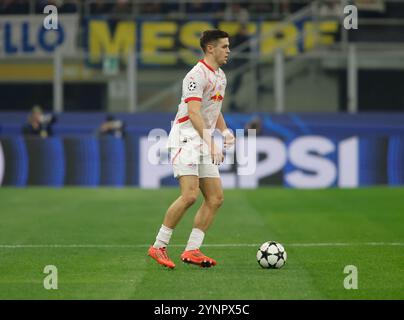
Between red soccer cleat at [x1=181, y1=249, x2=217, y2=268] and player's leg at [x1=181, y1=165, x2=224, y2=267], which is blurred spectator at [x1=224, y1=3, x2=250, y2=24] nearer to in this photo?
player's leg at [x1=181, y1=165, x2=224, y2=267]

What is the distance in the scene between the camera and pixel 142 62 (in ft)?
93.9

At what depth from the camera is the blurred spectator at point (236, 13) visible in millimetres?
31450

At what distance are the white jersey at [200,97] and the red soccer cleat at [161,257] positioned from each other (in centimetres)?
115

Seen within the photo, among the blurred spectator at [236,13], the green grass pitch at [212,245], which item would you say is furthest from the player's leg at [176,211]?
the blurred spectator at [236,13]

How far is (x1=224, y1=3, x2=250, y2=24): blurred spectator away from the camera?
3145cm

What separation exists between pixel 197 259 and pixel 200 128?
145 cm

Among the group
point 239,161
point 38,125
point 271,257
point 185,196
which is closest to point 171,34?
point 38,125

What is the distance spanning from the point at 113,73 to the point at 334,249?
54.4 ft

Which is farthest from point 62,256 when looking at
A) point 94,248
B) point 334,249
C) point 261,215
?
point 261,215

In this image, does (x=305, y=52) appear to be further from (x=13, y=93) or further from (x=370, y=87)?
(x=13, y=93)

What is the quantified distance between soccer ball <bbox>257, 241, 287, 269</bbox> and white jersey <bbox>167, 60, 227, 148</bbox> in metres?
1.39

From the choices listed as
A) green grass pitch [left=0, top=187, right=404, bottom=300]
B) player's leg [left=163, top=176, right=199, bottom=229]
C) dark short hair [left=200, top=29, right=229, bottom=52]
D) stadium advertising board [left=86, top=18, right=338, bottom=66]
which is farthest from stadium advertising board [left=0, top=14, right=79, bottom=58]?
player's leg [left=163, top=176, right=199, bottom=229]

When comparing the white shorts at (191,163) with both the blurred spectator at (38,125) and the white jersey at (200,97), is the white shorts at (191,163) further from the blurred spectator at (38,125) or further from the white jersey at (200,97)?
the blurred spectator at (38,125)

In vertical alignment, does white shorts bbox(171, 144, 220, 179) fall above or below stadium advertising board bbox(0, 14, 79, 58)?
below
